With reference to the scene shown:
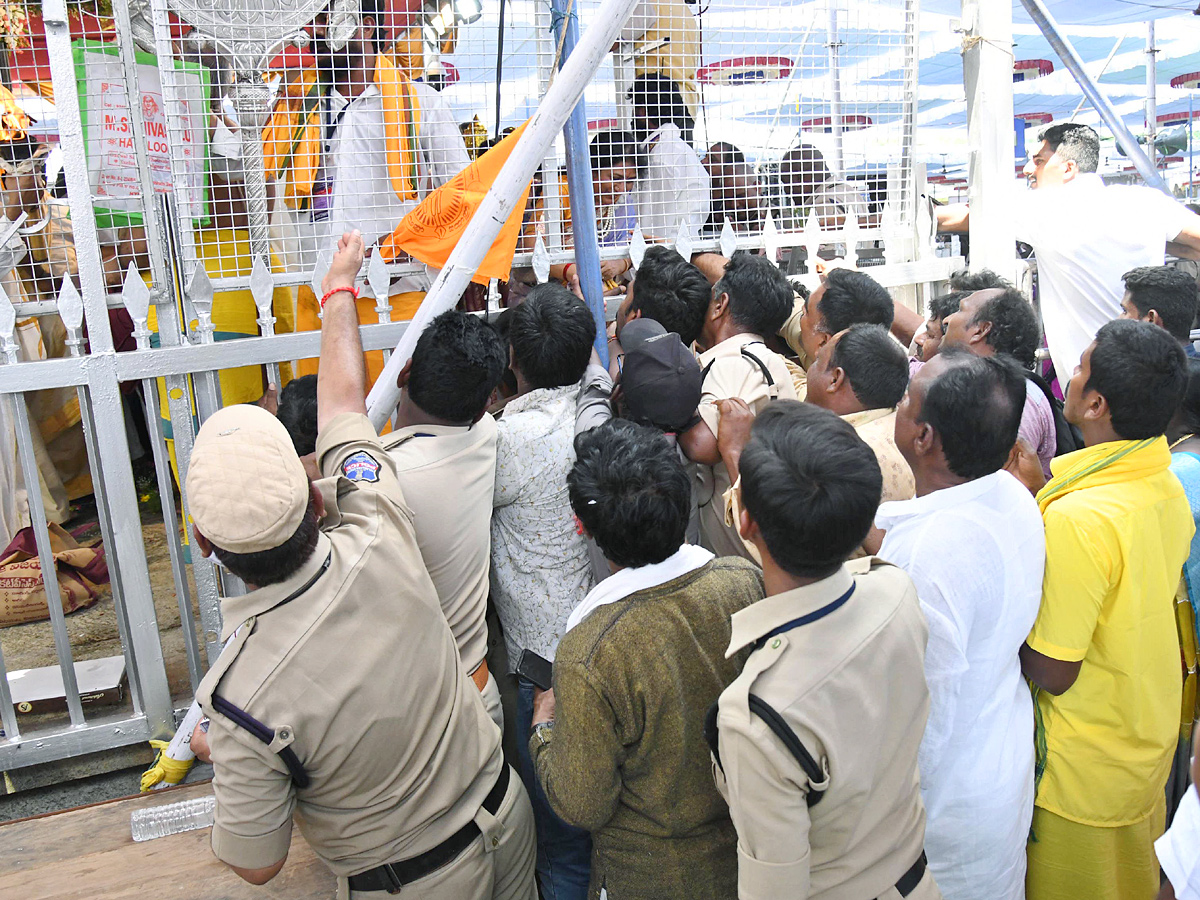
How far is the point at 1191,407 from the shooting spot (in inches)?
106

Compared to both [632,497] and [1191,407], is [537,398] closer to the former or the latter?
[632,497]

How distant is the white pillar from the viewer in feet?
13.2

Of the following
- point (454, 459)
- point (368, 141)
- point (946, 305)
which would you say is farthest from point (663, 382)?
point (368, 141)

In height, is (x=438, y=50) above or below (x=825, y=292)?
above

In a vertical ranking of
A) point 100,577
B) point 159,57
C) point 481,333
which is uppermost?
point 159,57

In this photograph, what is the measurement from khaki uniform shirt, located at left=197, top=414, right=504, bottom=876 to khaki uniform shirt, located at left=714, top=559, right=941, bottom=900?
0.64 metres

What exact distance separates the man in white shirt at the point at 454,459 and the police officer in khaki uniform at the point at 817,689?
36.9 inches

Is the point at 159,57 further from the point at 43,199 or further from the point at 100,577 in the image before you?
the point at 100,577

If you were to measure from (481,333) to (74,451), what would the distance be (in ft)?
16.4

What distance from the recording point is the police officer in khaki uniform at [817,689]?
4.96 ft

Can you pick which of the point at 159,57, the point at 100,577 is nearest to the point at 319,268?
the point at 159,57

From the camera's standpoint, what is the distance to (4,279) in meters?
3.08

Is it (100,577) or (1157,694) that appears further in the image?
(100,577)

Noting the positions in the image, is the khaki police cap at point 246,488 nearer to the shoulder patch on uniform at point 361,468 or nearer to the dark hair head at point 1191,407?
the shoulder patch on uniform at point 361,468
